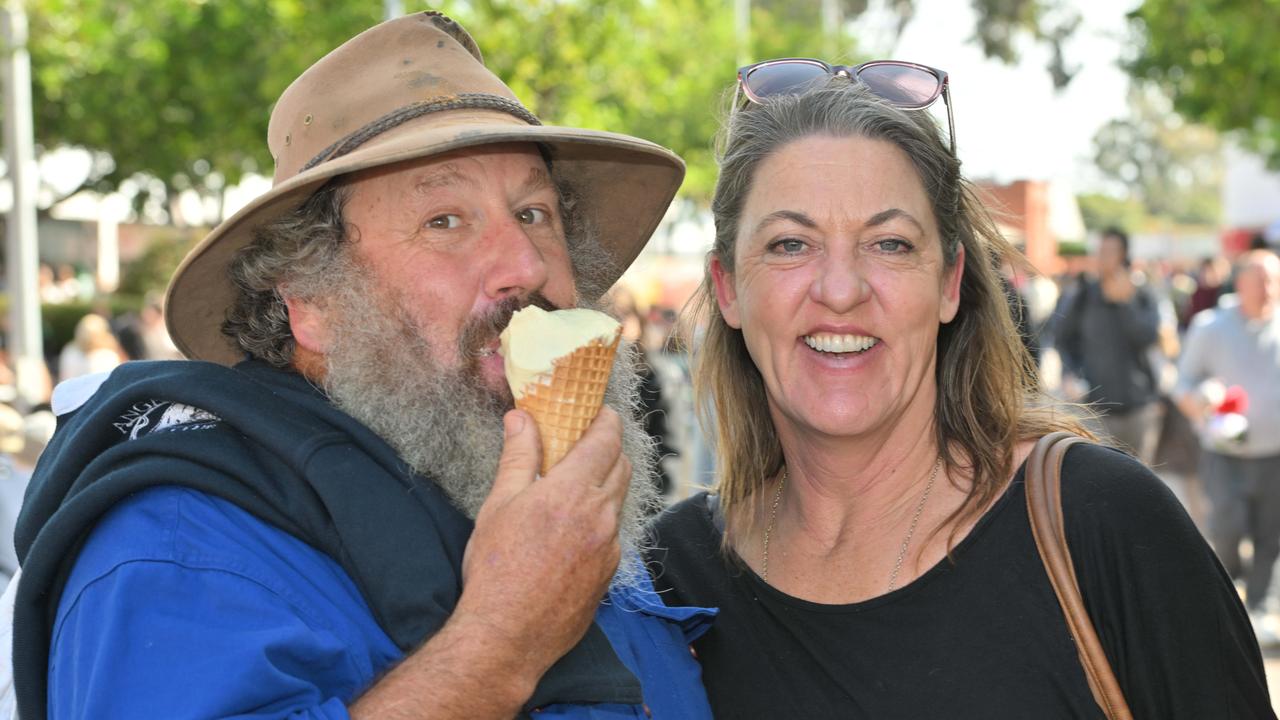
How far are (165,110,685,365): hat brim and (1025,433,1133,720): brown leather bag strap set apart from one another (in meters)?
1.03

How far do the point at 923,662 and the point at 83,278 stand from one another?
2981 centimetres

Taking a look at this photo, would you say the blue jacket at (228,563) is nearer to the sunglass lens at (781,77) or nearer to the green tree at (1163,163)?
the sunglass lens at (781,77)

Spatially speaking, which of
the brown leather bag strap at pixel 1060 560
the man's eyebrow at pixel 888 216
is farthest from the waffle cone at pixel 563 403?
the brown leather bag strap at pixel 1060 560

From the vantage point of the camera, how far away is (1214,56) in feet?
56.2

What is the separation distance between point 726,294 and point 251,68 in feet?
47.1

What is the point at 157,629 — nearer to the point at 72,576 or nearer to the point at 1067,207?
the point at 72,576

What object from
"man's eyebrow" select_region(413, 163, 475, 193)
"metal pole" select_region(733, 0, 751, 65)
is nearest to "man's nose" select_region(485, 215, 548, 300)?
"man's eyebrow" select_region(413, 163, 475, 193)

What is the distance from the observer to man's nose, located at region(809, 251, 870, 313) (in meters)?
2.57

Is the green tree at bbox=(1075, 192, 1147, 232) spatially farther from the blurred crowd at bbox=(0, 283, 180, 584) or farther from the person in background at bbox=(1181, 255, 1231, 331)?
the blurred crowd at bbox=(0, 283, 180, 584)

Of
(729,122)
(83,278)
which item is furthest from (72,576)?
(83,278)

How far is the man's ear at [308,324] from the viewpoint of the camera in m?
2.40

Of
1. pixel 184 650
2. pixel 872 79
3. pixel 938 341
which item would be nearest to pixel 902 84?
pixel 872 79

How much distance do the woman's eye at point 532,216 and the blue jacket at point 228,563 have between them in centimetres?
59

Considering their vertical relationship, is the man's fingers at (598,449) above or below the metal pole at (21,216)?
below
